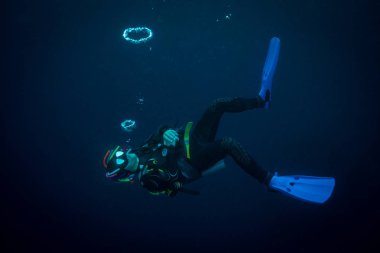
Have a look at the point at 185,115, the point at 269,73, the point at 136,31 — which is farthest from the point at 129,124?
the point at 269,73

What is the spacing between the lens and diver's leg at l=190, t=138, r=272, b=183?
389cm

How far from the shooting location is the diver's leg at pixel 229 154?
3889 millimetres

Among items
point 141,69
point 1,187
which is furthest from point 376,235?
point 1,187

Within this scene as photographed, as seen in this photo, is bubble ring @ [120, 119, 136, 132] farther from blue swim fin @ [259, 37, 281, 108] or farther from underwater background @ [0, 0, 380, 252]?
blue swim fin @ [259, 37, 281, 108]

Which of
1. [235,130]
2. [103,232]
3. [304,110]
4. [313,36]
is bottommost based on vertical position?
[103,232]

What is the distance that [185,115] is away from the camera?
16.9 m

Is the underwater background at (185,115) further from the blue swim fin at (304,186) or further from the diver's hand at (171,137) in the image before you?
the blue swim fin at (304,186)

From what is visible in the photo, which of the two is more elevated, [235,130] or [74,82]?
[74,82]

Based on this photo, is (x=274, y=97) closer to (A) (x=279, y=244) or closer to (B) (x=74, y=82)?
(A) (x=279, y=244)

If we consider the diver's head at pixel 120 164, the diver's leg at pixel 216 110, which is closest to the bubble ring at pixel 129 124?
the diver's leg at pixel 216 110

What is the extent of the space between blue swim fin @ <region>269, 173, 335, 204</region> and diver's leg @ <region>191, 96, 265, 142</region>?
127 centimetres

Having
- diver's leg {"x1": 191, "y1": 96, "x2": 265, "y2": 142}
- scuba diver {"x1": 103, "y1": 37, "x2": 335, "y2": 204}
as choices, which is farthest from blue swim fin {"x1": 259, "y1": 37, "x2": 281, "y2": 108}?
diver's leg {"x1": 191, "y1": 96, "x2": 265, "y2": 142}

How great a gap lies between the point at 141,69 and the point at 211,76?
4712mm

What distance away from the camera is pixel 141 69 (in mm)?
14289
